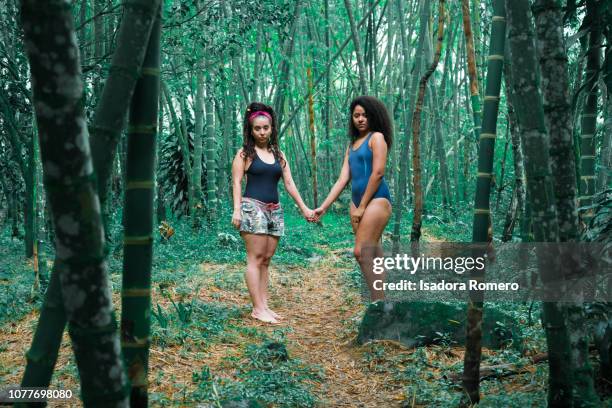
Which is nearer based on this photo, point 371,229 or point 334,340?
point 334,340

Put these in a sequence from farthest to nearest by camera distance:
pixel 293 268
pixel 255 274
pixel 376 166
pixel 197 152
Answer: pixel 197 152 → pixel 293 268 → pixel 255 274 → pixel 376 166

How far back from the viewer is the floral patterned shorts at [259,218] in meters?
4.54

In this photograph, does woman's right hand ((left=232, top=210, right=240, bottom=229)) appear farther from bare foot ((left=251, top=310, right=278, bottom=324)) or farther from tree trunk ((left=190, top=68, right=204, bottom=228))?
tree trunk ((left=190, top=68, right=204, bottom=228))

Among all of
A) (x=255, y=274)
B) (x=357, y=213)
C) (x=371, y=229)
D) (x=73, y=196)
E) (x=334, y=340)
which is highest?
(x=73, y=196)

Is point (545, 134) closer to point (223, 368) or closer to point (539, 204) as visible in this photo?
point (539, 204)

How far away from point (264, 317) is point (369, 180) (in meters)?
1.31

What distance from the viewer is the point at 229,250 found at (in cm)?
760

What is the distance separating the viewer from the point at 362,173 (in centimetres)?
440

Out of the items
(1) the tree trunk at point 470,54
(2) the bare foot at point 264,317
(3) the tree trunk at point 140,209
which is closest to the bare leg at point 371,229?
(2) the bare foot at point 264,317

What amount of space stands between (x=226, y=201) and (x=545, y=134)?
13375mm

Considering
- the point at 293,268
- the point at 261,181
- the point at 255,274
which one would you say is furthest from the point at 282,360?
the point at 293,268

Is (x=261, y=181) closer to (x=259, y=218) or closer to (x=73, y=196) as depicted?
(x=259, y=218)

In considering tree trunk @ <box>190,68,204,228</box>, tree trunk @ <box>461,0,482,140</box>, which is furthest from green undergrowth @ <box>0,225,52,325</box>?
tree trunk @ <box>461,0,482,140</box>

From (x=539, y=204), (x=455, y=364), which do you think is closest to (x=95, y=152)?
(x=539, y=204)
